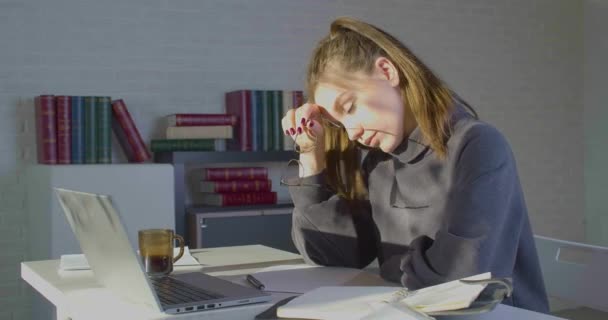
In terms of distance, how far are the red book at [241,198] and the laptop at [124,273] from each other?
7.17ft

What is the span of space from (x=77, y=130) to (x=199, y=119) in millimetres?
563

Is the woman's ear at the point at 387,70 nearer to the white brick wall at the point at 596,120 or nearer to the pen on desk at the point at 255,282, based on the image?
the pen on desk at the point at 255,282

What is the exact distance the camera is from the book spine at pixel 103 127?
3.41 meters

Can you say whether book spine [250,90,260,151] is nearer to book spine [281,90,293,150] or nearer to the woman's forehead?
book spine [281,90,293,150]

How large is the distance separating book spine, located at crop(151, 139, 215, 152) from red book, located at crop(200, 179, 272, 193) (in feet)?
0.61

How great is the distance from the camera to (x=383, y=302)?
116 centimetres

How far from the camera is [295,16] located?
4168mm

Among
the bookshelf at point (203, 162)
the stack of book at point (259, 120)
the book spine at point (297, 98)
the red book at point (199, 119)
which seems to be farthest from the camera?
the book spine at point (297, 98)

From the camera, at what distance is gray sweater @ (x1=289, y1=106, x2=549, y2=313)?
1411 mm

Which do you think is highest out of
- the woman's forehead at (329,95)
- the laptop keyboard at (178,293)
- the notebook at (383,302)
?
the woman's forehead at (329,95)

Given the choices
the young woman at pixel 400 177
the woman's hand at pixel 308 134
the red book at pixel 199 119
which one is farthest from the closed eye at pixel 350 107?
the red book at pixel 199 119

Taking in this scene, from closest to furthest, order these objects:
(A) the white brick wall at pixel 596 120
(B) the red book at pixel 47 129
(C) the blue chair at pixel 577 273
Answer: (C) the blue chair at pixel 577 273 → (B) the red book at pixel 47 129 → (A) the white brick wall at pixel 596 120

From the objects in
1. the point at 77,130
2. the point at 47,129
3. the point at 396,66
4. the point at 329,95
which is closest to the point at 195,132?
the point at 77,130

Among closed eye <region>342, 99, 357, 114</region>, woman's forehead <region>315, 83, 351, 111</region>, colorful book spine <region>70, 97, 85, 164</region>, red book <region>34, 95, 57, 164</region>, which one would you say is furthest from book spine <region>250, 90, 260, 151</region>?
closed eye <region>342, 99, 357, 114</region>
